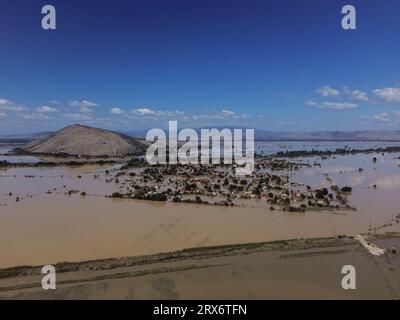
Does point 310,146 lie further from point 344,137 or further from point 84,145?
point 344,137

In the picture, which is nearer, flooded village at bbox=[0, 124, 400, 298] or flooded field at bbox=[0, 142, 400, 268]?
flooded village at bbox=[0, 124, 400, 298]

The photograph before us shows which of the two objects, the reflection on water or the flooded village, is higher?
the reflection on water

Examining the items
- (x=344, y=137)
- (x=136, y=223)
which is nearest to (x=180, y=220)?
(x=136, y=223)

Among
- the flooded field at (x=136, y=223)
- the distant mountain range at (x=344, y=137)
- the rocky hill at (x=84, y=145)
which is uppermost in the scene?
the distant mountain range at (x=344, y=137)

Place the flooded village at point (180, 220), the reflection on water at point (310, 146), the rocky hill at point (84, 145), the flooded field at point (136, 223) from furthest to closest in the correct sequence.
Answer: the reflection on water at point (310, 146) → the rocky hill at point (84, 145) → the flooded field at point (136, 223) → the flooded village at point (180, 220)

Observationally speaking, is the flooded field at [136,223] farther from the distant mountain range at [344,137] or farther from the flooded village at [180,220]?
the distant mountain range at [344,137]

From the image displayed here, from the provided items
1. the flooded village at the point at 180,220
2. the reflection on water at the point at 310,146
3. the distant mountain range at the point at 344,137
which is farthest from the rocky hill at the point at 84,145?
the distant mountain range at the point at 344,137

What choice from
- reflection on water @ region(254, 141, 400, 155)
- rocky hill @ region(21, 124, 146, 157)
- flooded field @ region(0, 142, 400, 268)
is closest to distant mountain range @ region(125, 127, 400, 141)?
reflection on water @ region(254, 141, 400, 155)

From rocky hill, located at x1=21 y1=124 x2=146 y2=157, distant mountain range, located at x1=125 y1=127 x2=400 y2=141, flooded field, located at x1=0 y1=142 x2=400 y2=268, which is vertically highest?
distant mountain range, located at x1=125 y1=127 x2=400 y2=141

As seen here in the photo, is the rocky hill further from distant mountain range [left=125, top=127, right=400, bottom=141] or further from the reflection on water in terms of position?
distant mountain range [left=125, top=127, right=400, bottom=141]
